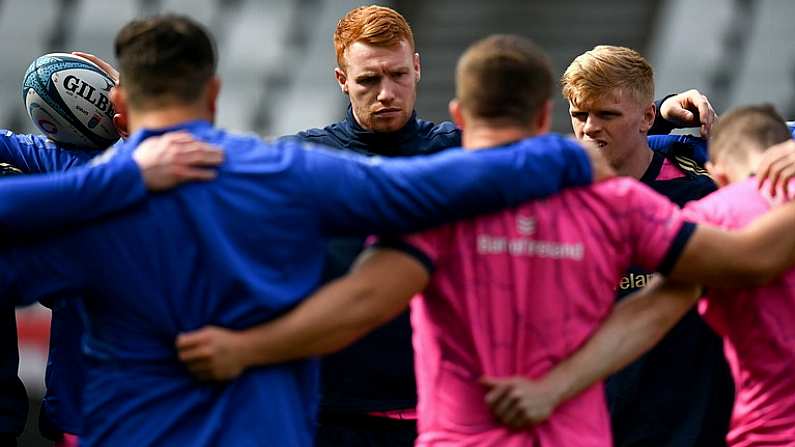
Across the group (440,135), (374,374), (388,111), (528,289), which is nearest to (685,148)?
(440,135)

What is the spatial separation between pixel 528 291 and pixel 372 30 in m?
2.70

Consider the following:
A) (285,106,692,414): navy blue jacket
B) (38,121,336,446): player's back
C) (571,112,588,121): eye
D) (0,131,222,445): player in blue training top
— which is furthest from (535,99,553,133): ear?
(571,112,588,121): eye

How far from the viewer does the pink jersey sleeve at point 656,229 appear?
12.3ft

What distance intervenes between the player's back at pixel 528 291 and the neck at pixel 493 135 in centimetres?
20

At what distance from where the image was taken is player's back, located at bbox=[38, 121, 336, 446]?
12.1 ft

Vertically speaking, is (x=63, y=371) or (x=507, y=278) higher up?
(x=507, y=278)

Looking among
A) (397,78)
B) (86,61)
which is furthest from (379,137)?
(86,61)

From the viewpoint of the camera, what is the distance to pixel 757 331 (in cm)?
413

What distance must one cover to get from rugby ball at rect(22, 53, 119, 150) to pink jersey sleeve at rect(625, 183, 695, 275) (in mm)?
2708

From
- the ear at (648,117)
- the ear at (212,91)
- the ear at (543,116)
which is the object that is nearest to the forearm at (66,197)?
the ear at (212,91)

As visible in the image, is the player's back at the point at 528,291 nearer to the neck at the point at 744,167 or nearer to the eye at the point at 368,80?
the neck at the point at 744,167

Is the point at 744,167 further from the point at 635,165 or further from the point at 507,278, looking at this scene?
the point at 635,165

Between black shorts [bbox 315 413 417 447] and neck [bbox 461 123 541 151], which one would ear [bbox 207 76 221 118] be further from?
black shorts [bbox 315 413 417 447]

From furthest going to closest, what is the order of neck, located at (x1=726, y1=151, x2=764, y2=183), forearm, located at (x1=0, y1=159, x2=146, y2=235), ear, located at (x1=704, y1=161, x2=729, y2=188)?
ear, located at (x1=704, y1=161, x2=729, y2=188) → neck, located at (x1=726, y1=151, x2=764, y2=183) → forearm, located at (x1=0, y1=159, x2=146, y2=235)
